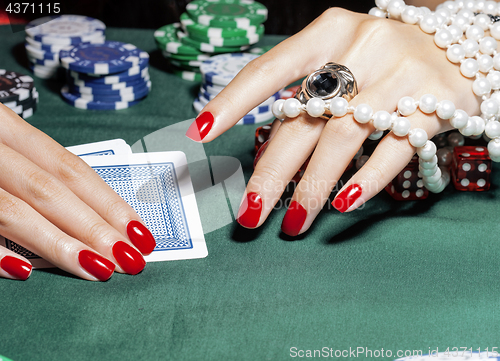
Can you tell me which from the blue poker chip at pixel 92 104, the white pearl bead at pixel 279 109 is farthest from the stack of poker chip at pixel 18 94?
the white pearl bead at pixel 279 109

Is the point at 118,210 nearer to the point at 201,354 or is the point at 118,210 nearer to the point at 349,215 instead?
the point at 201,354

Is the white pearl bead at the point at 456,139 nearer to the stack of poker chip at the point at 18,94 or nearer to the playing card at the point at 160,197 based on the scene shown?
the playing card at the point at 160,197

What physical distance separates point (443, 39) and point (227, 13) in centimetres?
100

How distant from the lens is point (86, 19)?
1941 millimetres

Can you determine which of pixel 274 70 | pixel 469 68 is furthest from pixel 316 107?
pixel 469 68

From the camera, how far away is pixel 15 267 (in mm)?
833

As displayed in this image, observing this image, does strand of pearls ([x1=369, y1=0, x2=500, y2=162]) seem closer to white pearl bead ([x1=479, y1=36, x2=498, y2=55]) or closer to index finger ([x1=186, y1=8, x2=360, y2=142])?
white pearl bead ([x1=479, y1=36, x2=498, y2=55])

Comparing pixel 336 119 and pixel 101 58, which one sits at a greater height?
pixel 336 119

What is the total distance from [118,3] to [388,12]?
1732mm

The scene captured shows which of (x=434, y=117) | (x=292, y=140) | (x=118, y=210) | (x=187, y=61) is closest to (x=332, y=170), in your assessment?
(x=292, y=140)

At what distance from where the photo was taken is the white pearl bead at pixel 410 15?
1135 millimetres

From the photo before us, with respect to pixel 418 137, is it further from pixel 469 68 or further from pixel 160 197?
pixel 160 197

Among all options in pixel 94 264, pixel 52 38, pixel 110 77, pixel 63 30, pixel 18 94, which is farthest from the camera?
pixel 63 30

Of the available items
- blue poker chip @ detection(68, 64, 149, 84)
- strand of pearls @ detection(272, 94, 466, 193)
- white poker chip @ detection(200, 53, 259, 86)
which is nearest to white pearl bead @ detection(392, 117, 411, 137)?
strand of pearls @ detection(272, 94, 466, 193)
